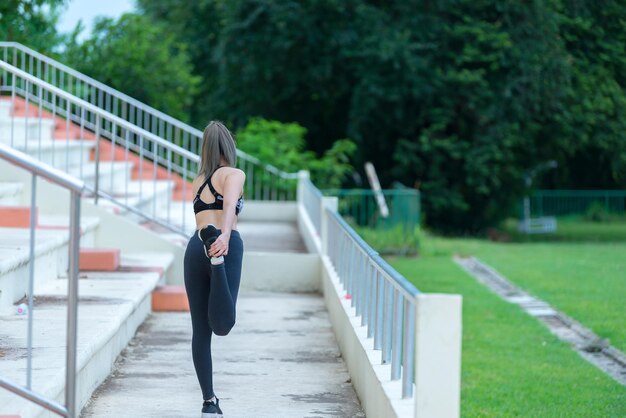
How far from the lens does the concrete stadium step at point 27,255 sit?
24.7 ft

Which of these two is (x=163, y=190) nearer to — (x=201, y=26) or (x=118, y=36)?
(x=118, y=36)

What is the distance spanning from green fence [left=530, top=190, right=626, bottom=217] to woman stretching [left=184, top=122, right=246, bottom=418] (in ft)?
131

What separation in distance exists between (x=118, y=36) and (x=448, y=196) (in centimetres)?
1159

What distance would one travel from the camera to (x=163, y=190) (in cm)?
1546

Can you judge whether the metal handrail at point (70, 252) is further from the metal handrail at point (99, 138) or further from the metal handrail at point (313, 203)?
the metal handrail at point (313, 203)

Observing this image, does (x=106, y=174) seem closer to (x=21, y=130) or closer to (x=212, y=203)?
(x=21, y=130)

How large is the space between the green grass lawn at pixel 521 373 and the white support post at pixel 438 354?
3.85 metres

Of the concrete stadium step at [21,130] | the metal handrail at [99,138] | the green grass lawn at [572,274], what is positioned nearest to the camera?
the metal handrail at [99,138]

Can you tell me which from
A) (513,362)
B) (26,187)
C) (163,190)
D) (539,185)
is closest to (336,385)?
(513,362)

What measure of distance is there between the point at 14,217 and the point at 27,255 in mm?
2069

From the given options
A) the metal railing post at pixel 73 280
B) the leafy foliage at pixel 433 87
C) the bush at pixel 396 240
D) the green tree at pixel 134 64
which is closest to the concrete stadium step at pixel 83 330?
the metal railing post at pixel 73 280

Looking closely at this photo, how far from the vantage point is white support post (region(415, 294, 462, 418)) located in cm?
458

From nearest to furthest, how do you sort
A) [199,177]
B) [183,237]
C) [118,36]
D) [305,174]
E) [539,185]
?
[199,177] → [183,237] → [305,174] → [118,36] → [539,185]

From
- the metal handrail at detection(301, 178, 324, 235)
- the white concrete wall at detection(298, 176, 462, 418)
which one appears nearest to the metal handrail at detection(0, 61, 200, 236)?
the metal handrail at detection(301, 178, 324, 235)
